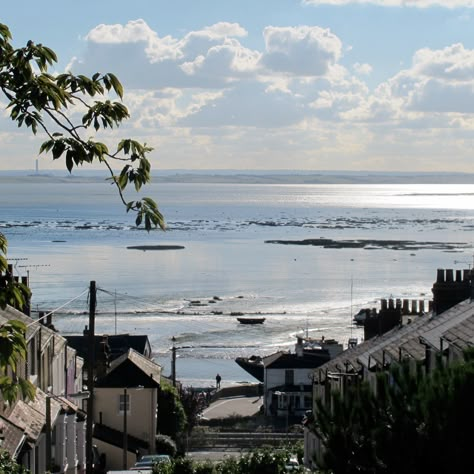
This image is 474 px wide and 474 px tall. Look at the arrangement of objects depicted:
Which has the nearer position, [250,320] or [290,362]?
[290,362]

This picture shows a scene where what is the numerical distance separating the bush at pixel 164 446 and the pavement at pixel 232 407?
1228 centimetres

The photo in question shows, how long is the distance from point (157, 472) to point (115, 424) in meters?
12.6

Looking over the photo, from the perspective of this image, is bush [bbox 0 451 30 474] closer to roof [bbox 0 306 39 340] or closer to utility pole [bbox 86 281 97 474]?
utility pole [bbox 86 281 97 474]

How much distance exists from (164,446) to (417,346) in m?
15.9

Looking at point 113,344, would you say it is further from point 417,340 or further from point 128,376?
point 417,340

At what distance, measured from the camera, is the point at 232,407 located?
55.7 m

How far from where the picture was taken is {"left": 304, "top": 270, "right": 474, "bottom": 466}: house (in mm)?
21659

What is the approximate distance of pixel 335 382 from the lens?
1250 inches

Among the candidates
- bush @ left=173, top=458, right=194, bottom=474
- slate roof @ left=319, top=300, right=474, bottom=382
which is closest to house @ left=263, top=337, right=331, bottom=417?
slate roof @ left=319, top=300, right=474, bottom=382

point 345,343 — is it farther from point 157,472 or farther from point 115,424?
point 157,472

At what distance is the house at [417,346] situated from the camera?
21659 mm

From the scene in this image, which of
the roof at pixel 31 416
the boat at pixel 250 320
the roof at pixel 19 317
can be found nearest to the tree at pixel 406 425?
the roof at pixel 31 416

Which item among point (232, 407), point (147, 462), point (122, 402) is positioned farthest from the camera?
point (232, 407)

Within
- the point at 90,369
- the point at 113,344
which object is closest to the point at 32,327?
the point at 90,369
